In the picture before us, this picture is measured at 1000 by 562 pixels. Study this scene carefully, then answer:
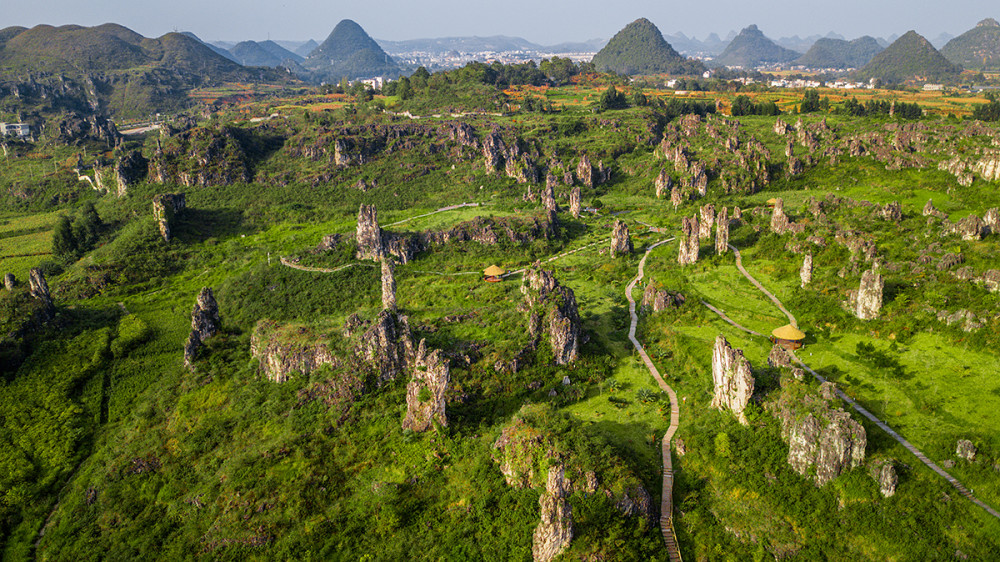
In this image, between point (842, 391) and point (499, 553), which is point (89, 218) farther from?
point (842, 391)

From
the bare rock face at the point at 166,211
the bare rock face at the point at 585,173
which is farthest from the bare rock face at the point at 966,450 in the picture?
the bare rock face at the point at 166,211

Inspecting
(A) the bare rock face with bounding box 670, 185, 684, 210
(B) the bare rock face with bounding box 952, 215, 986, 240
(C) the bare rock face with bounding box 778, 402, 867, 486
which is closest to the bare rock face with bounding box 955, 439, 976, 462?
(C) the bare rock face with bounding box 778, 402, 867, 486

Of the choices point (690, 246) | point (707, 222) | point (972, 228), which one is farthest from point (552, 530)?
point (707, 222)

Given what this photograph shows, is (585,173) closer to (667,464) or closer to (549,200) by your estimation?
(549,200)

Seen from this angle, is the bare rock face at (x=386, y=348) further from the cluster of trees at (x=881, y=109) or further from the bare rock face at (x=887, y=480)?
the cluster of trees at (x=881, y=109)

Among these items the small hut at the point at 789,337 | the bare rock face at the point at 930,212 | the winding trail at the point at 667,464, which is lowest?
the winding trail at the point at 667,464

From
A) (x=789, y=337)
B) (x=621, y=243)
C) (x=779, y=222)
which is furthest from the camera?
(x=621, y=243)
